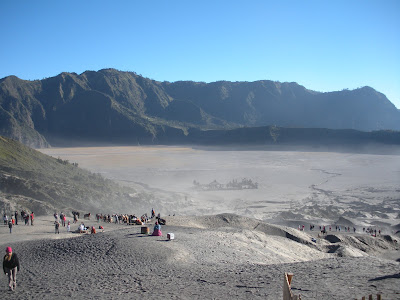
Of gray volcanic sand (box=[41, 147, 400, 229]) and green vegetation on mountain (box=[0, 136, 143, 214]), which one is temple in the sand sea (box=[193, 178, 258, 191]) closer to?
gray volcanic sand (box=[41, 147, 400, 229])

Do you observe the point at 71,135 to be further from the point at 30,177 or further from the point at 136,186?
the point at 30,177

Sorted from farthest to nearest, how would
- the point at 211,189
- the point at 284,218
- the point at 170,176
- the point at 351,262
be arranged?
1. the point at 170,176
2. the point at 211,189
3. the point at 284,218
4. the point at 351,262

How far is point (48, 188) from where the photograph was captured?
31531 millimetres

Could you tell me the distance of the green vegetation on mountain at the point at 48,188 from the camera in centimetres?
2742

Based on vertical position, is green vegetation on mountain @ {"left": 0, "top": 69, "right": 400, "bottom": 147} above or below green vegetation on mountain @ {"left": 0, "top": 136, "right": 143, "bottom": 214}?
above

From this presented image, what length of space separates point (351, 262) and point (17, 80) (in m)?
187

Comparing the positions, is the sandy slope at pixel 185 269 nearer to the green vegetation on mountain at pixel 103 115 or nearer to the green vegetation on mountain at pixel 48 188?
the green vegetation on mountain at pixel 48 188

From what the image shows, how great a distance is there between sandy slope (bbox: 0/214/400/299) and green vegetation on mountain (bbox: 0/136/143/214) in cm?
1034

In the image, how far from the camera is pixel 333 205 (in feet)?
121

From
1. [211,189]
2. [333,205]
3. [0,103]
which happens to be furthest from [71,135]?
[333,205]

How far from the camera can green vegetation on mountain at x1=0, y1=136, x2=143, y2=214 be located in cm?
2742

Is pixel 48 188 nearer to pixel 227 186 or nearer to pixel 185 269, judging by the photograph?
pixel 227 186

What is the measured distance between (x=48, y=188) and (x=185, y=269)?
937 inches

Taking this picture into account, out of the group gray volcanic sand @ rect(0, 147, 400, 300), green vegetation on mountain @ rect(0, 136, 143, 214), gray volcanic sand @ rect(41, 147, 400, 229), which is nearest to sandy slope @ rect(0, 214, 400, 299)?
gray volcanic sand @ rect(0, 147, 400, 300)
